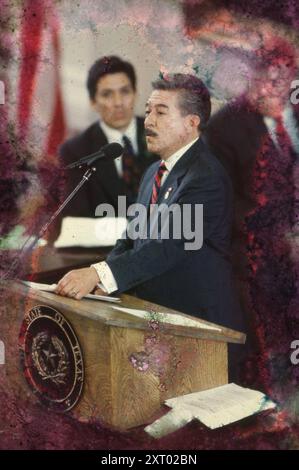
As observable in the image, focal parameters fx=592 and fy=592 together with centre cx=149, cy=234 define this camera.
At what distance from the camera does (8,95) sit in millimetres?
2406

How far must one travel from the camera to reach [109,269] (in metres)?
2.34

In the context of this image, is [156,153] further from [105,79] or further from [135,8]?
[135,8]

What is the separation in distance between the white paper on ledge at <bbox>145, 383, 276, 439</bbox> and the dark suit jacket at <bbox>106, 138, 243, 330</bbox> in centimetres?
28

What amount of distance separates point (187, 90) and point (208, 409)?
1.26 meters

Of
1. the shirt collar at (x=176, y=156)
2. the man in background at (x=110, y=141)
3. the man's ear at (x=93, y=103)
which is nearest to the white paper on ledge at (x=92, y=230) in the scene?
the man in background at (x=110, y=141)

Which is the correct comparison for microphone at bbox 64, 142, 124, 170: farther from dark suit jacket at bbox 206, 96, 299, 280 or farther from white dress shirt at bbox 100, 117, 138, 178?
dark suit jacket at bbox 206, 96, 299, 280

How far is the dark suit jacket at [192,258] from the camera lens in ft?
7.65

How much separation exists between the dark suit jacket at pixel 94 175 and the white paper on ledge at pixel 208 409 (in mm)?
830

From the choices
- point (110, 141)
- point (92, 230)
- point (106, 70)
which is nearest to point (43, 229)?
point (92, 230)

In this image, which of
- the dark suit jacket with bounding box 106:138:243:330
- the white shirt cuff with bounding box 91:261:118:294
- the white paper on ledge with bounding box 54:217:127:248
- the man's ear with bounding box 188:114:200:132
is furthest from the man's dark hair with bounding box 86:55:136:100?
the white shirt cuff with bounding box 91:261:118:294

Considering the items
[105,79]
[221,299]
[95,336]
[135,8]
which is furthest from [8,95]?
[221,299]

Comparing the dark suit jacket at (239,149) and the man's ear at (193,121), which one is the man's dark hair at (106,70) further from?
the dark suit jacket at (239,149)

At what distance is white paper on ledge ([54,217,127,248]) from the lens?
241 centimetres
